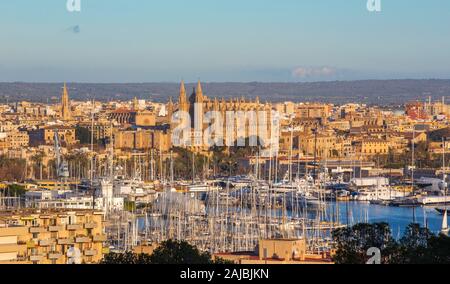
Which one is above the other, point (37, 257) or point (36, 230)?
point (36, 230)

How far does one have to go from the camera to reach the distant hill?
82250 mm

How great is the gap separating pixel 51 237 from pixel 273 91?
251ft

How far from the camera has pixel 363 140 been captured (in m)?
48.6

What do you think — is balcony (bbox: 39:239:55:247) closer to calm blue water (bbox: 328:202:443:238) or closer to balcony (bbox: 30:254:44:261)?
balcony (bbox: 30:254:44:261)

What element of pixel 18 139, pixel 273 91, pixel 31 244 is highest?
pixel 31 244

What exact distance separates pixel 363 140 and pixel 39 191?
2137 centimetres

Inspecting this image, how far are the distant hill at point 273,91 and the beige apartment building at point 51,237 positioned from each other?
64517 millimetres

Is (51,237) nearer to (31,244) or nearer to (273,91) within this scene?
(31,244)

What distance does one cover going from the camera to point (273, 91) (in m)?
89.8

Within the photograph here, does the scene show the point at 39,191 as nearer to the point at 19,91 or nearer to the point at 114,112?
the point at 114,112

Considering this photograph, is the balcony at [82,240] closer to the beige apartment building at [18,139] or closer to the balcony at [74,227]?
the balcony at [74,227]

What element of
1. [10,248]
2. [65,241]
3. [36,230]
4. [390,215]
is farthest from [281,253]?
[390,215]
